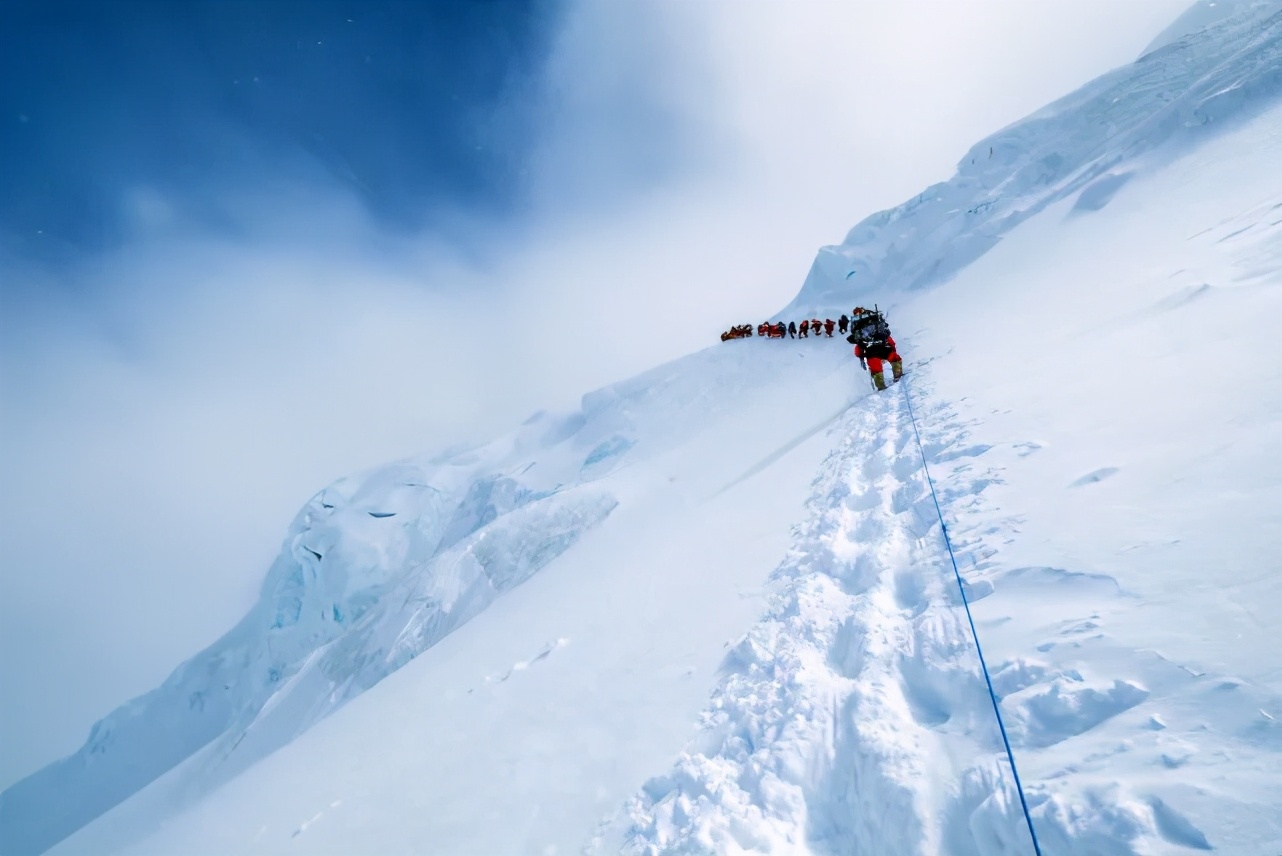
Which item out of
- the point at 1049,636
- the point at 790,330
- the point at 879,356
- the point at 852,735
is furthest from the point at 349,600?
the point at 1049,636

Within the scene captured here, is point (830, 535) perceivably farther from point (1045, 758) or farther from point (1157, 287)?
point (1157, 287)

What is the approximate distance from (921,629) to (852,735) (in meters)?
0.87

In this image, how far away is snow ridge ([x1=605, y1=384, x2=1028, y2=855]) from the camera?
235cm

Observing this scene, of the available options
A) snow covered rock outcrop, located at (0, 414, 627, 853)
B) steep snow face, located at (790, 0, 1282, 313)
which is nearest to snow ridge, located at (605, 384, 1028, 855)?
snow covered rock outcrop, located at (0, 414, 627, 853)

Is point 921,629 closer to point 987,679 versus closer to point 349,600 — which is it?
point 987,679

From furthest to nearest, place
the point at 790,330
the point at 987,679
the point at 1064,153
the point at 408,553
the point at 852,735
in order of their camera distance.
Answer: the point at 408,553 < the point at 1064,153 < the point at 790,330 < the point at 852,735 < the point at 987,679

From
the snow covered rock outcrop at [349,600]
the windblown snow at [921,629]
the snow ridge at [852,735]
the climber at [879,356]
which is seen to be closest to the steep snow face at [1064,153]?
the windblown snow at [921,629]

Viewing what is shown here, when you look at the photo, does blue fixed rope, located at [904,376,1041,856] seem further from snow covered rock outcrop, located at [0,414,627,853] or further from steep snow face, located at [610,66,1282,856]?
snow covered rock outcrop, located at [0,414,627,853]

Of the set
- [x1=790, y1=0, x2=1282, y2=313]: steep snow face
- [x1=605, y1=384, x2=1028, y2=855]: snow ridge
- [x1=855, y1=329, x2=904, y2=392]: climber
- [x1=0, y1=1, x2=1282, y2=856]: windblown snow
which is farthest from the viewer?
[x1=790, y1=0, x2=1282, y2=313]: steep snow face

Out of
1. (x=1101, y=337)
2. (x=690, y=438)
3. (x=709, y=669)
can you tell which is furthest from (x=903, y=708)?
(x=690, y=438)

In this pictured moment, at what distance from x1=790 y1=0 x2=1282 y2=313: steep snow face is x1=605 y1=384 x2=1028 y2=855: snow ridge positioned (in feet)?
63.1

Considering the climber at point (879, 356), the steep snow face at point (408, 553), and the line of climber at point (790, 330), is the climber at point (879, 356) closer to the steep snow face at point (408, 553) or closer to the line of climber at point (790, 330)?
the steep snow face at point (408, 553)

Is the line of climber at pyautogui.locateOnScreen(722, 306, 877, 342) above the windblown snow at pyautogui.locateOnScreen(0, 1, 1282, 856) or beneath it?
above

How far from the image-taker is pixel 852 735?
9.34ft
